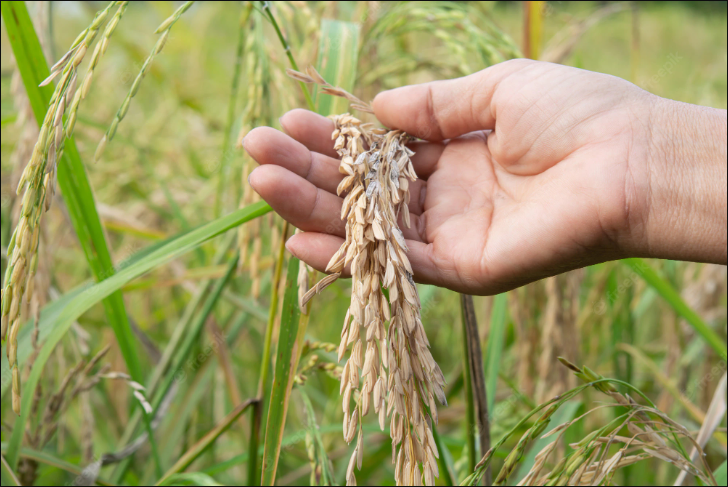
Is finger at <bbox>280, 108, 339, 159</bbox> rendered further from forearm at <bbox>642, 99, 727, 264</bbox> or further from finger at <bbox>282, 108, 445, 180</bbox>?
forearm at <bbox>642, 99, 727, 264</bbox>

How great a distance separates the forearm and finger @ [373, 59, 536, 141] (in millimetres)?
258

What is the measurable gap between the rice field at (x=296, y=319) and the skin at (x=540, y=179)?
0.17ft

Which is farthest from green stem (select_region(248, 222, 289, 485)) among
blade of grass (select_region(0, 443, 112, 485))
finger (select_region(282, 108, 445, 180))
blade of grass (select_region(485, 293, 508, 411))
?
blade of grass (select_region(485, 293, 508, 411))

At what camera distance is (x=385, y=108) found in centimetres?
81

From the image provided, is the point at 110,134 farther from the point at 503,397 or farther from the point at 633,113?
the point at 503,397

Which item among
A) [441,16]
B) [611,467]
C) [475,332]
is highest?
[441,16]

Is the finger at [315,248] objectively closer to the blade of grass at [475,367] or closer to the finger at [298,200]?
the finger at [298,200]

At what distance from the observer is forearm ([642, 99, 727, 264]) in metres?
0.67

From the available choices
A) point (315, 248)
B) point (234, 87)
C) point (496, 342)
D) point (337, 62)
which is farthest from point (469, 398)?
point (234, 87)

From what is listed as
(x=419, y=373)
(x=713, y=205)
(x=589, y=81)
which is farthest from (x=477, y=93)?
(x=419, y=373)

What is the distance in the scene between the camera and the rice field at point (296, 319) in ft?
1.61

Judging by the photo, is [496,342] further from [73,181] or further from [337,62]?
[73,181]

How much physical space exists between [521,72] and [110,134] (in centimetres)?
63

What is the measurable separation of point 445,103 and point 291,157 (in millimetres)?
303
